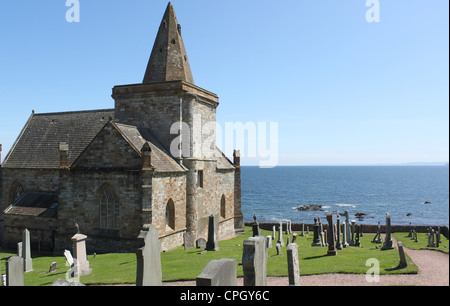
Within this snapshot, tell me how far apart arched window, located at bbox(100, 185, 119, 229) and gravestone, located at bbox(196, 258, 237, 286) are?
14911 millimetres

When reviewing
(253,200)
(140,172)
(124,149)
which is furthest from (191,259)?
(253,200)

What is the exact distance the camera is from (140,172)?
20594 millimetres

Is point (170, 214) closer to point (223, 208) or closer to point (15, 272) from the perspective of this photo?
point (223, 208)

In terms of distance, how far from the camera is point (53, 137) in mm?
30062

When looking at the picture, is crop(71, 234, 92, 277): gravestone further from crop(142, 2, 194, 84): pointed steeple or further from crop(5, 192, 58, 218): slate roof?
crop(142, 2, 194, 84): pointed steeple

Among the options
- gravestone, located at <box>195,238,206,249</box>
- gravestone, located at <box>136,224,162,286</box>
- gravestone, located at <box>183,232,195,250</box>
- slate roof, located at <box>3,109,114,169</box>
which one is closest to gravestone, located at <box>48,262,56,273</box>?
gravestone, located at <box>183,232,195,250</box>

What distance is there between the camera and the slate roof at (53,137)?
28297 mm

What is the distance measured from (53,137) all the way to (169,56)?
41.2 ft

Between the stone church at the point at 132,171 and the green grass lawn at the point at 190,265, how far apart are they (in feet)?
7.42

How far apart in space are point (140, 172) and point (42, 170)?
11.9m

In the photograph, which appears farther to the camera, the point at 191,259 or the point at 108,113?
the point at 108,113

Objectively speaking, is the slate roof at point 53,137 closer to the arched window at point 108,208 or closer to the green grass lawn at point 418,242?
the arched window at point 108,208
